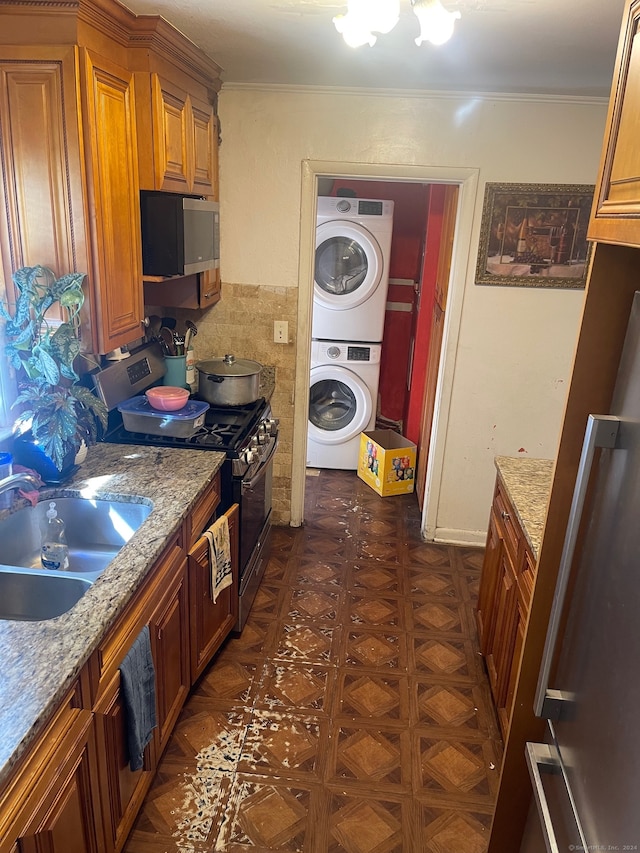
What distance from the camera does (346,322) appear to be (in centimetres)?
430

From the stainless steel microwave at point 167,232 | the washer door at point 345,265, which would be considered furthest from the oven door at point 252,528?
the washer door at point 345,265

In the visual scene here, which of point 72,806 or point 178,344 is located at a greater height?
point 178,344

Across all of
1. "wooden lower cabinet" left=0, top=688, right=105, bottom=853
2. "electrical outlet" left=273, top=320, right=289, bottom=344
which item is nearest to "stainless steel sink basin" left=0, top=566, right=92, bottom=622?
"wooden lower cabinet" left=0, top=688, right=105, bottom=853

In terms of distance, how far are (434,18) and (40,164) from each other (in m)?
1.17

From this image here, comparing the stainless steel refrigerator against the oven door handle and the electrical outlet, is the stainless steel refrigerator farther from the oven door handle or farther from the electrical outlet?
the electrical outlet

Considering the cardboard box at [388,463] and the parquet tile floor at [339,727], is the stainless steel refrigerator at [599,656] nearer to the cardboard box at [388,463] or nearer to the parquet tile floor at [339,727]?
the parquet tile floor at [339,727]

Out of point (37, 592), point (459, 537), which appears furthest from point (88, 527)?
point (459, 537)

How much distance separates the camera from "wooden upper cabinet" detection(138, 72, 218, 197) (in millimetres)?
2186

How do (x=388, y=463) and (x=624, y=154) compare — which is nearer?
(x=624, y=154)

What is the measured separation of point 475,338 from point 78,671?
257cm

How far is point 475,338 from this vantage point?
10.7 ft

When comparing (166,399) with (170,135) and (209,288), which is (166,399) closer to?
(209,288)

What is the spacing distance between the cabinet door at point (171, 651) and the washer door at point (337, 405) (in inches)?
99.0

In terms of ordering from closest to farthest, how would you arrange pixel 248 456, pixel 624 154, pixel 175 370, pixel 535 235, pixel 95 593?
pixel 624 154, pixel 95 593, pixel 248 456, pixel 175 370, pixel 535 235
